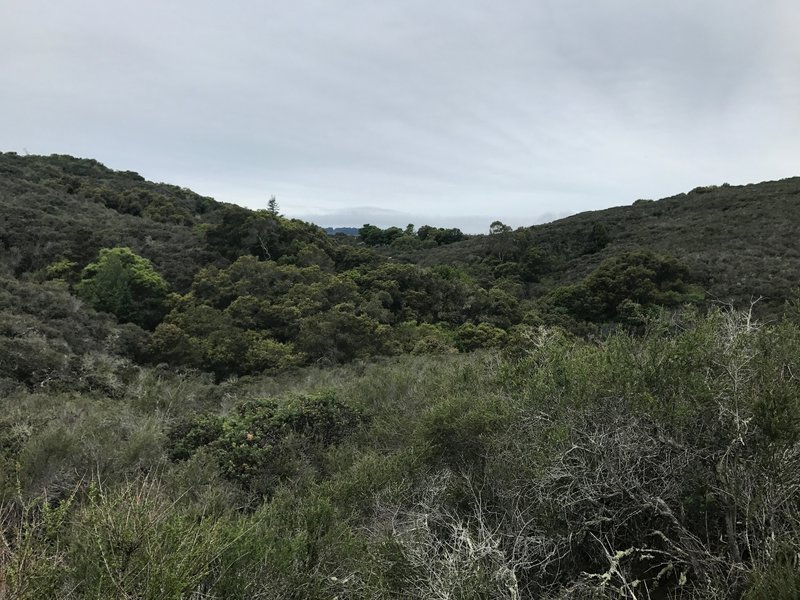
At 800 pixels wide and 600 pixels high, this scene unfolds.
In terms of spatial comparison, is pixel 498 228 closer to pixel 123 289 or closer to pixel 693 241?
pixel 693 241

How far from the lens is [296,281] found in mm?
19359

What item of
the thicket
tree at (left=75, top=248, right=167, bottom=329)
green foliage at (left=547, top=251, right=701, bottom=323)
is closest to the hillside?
green foliage at (left=547, top=251, right=701, bottom=323)

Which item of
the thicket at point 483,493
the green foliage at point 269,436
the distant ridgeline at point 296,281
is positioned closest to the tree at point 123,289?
the distant ridgeline at point 296,281

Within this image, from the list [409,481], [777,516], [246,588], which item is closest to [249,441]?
[409,481]

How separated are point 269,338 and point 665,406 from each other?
1373cm

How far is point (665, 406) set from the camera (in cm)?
380

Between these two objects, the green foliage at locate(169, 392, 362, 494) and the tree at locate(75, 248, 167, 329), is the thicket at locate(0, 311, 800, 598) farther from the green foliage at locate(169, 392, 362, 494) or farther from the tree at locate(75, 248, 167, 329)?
the tree at locate(75, 248, 167, 329)

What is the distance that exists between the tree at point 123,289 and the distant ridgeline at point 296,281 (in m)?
0.05

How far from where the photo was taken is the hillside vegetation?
2756mm

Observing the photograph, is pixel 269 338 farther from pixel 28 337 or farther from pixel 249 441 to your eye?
pixel 249 441

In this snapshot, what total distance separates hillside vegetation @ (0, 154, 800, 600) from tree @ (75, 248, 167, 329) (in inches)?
3.3

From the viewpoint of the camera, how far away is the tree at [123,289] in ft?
55.6

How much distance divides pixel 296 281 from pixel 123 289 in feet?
20.3

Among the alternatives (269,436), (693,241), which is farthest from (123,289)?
(693,241)
